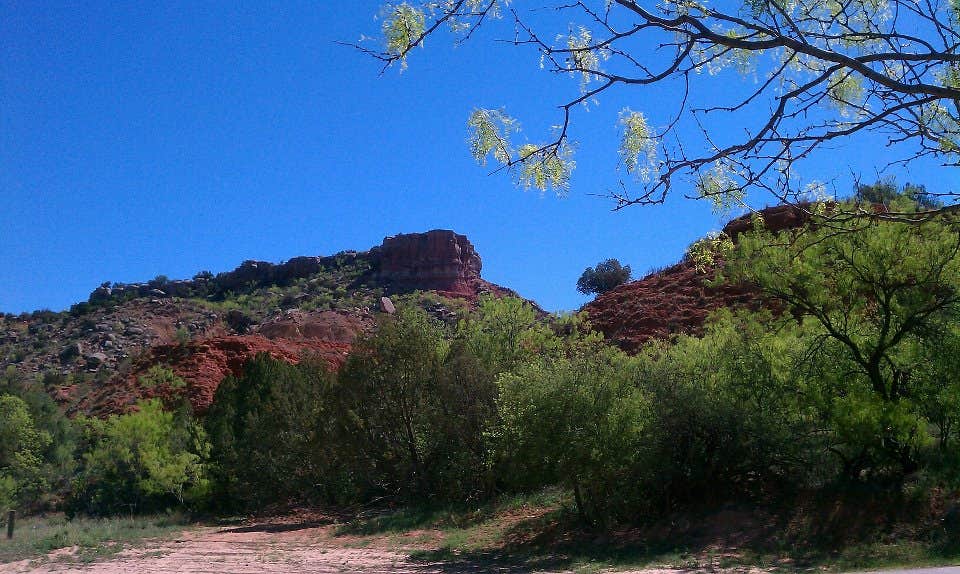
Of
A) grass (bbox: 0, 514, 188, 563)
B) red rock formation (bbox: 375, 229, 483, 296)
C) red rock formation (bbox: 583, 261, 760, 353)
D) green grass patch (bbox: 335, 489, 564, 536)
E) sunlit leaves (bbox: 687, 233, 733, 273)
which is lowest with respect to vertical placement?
green grass patch (bbox: 335, 489, 564, 536)

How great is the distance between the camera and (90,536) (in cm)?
2280

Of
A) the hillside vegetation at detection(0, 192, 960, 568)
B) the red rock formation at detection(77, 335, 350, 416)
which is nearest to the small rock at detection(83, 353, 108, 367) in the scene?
the red rock formation at detection(77, 335, 350, 416)

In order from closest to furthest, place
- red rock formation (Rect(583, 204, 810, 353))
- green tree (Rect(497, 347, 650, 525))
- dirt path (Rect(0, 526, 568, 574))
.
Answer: dirt path (Rect(0, 526, 568, 574)) < green tree (Rect(497, 347, 650, 525)) < red rock formation (Rect(583, 204, 810, 353))

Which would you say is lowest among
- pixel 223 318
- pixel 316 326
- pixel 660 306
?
pixel 660 306

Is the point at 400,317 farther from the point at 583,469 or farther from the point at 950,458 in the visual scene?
the point at 950,458

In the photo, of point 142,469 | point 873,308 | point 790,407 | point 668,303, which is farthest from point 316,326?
point 873,308

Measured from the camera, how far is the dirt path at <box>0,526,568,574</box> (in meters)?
16.8

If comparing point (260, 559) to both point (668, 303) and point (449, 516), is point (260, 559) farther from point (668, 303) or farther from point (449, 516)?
point (668, 303)

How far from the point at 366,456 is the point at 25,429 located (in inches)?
→ 607

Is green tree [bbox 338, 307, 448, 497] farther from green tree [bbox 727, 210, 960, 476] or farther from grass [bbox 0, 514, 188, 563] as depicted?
green tree [bbox 727, 210, 960, 476]

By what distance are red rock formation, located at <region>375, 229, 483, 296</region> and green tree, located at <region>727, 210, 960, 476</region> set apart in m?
65.6

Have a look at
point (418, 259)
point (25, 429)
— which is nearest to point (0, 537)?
point (25, 429)

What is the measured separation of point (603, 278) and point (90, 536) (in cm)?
5681

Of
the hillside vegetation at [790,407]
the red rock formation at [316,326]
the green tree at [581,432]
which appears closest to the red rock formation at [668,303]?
the hillside vegetation at [790,407]
